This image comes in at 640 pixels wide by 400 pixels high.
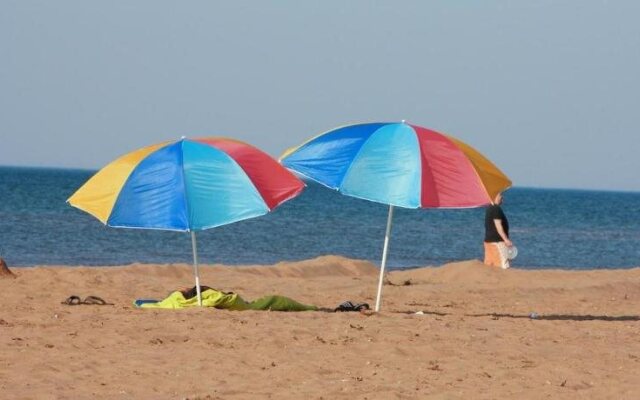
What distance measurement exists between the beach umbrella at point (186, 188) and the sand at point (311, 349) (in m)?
0.97

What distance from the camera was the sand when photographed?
28.9ft

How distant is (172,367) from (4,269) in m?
7.07

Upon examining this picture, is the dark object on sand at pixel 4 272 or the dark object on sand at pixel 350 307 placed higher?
the dark object on sand at pixel 350 307

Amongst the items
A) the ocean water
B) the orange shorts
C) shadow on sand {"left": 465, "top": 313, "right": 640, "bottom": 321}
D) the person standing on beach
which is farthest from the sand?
the ocean water

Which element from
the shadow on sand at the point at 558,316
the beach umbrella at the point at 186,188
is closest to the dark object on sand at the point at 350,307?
the shadow on sand at the point at 558,316

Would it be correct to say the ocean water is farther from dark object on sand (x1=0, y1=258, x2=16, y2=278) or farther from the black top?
the black top

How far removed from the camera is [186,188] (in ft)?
38.9

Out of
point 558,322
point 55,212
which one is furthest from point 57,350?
point 55,212

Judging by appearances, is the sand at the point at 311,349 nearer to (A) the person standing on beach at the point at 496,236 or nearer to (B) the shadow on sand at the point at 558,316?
(B) the shadow on sand at the point at 558,316

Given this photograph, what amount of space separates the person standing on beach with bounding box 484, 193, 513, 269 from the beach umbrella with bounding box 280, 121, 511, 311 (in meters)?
5.13

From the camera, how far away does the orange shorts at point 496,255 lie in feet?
60.2

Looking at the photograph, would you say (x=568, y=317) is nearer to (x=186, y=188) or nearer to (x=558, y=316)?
(x=558, y=316)

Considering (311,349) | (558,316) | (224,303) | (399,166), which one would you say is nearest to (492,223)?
(558,316)

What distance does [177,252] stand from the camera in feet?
105
